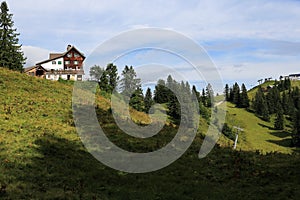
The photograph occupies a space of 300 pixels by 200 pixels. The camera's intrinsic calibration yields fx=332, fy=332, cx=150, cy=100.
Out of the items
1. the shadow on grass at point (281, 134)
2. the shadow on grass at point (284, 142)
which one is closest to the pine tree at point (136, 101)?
the shadow on grass at point (284, 142)

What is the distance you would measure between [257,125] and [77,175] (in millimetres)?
180318

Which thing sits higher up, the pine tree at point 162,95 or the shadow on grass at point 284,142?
the pine tree at point 162,95

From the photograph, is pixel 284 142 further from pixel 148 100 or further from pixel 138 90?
pixel 138 90

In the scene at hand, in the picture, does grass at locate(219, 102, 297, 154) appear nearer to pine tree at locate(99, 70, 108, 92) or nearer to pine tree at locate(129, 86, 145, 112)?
pine tree at locate(129, 86, 145, 112)

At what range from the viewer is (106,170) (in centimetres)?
2270

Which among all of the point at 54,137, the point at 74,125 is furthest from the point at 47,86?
the point at 54,137

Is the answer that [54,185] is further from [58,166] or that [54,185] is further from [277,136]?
[277,136]

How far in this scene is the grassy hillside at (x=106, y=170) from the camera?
17.8 m

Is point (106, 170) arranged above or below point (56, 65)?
below

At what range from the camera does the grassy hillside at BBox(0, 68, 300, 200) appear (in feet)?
58.4

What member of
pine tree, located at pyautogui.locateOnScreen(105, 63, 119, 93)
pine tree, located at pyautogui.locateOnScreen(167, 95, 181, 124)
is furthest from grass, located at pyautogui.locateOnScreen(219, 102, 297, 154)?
pine tree, located at pyautogui.locateOnScreen(105, 63, 119, 93)

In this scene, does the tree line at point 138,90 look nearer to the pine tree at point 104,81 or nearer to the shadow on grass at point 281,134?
the pine tree at point 104,81

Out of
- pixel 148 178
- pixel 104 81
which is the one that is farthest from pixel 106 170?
pixel 104 81

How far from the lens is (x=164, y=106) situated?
115m
